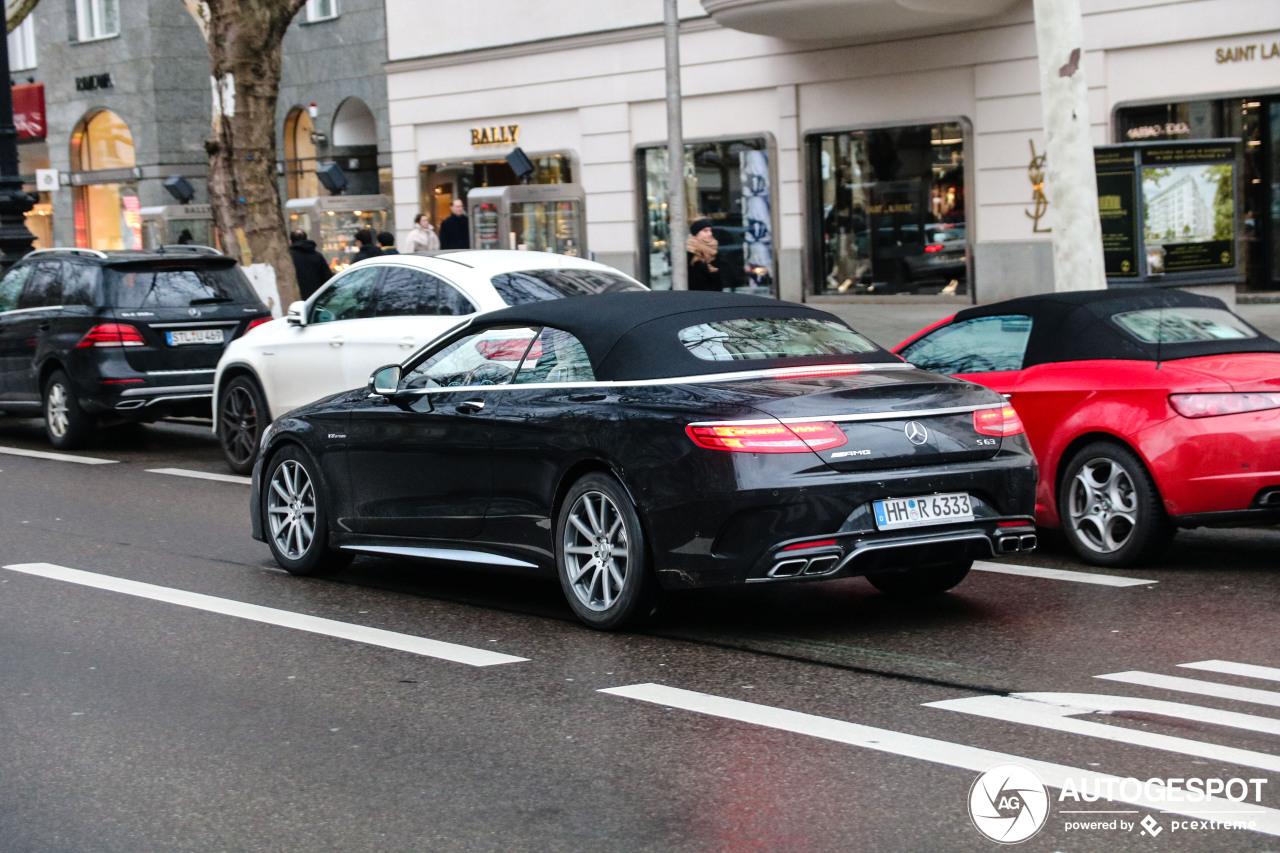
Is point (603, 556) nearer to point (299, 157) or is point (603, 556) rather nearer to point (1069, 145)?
point (1069, 145)

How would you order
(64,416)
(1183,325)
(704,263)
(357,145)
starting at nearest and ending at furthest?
(1183,325), (64,416), (704,263), (357,145)

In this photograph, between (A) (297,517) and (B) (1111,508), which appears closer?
(B) (1111,508)

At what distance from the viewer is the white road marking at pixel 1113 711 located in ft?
16.8

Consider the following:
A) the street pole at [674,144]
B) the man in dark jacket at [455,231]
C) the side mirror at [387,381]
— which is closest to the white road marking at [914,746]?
the side mirror at [387,381]

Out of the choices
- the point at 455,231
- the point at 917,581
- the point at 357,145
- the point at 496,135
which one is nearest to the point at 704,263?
the point at 917,581

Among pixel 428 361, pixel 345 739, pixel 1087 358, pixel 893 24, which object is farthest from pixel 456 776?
pixel 893 24

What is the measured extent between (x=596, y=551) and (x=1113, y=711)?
7.79ft

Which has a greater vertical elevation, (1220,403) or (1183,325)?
(1183,325)

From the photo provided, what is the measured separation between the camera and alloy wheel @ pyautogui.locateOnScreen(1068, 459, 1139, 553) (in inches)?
330

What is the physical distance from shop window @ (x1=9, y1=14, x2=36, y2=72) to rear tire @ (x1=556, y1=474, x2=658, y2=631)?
44659mm

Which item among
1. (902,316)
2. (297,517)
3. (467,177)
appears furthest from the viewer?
(467,177)

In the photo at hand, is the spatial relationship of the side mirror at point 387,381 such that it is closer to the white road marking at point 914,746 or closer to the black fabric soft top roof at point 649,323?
the black fabric soft top roof at point 649,323

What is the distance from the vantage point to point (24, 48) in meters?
47.6

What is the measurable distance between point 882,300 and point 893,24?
13.1 ft
